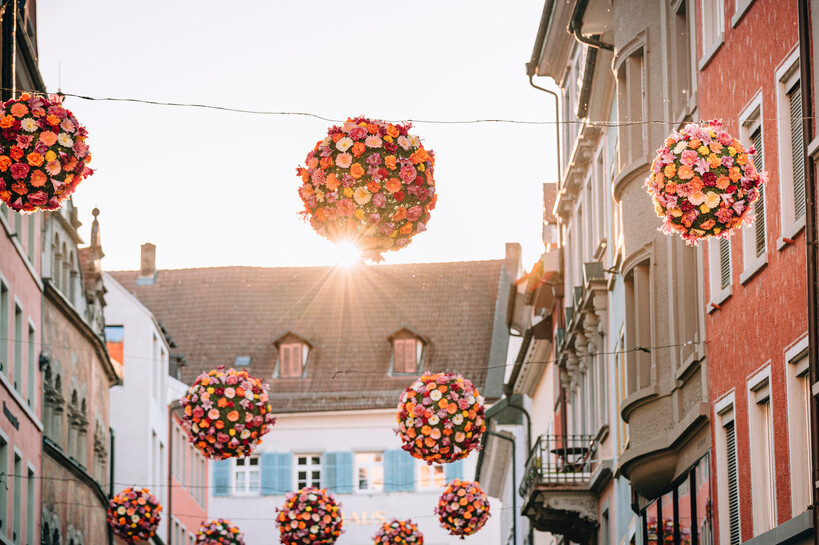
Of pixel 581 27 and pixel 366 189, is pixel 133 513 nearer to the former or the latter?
pixel 581 27

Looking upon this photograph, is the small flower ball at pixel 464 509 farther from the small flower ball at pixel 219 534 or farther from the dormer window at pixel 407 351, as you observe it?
the dormer window at pixel 407 351

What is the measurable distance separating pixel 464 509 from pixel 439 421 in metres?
11.8

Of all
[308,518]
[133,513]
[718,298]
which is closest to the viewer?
[718,298]

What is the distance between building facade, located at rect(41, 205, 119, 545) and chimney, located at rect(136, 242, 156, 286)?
19.2m

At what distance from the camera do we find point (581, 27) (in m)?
25.1

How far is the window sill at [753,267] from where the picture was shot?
16.3 metres

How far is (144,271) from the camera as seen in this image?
66000 millimetres

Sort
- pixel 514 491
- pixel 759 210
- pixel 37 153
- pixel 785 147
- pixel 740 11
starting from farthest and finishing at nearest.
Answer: pixel 514 491 < pixel 740 11 < pixel 759 210 < pixel 785 147 < pixel 37 153

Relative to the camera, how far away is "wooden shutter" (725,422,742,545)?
58.0 ft

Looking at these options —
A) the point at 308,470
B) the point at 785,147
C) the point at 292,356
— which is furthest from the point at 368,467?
the point at 785,147

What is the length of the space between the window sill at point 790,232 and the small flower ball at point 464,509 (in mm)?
19171

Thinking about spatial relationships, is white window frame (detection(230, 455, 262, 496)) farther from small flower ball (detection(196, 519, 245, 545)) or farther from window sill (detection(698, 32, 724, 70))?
window sill (detection(698, 32, 724, 70))

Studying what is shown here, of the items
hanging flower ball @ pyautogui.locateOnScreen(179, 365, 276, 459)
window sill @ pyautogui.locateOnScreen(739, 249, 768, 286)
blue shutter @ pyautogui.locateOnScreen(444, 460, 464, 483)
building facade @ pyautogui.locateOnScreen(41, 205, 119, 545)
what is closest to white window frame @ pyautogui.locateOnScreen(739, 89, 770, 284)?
window sill @ pyautogui.locateOnScreen(739, 249, 768, 286)

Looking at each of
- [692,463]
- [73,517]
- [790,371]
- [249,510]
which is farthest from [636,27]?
[249,510]
